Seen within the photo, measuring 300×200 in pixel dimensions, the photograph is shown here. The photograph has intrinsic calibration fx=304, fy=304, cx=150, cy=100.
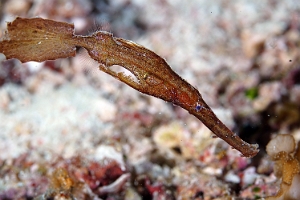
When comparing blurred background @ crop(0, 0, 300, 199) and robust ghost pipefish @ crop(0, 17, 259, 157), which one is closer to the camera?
robust ghost pipefish @ crop(0, 17, 259, 157)

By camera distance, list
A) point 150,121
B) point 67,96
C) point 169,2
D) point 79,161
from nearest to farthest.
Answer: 1. point 79,161
2. point 150,121
3. point 67,96
4. point 169,2

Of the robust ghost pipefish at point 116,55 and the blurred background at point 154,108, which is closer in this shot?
the robust ghost pipefish at point 116,55

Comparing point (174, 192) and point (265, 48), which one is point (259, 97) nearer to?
point (265, 48)

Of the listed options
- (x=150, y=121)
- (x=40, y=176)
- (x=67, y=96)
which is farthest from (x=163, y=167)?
(x=67, y=96)

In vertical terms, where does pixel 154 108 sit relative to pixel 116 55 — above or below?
above
